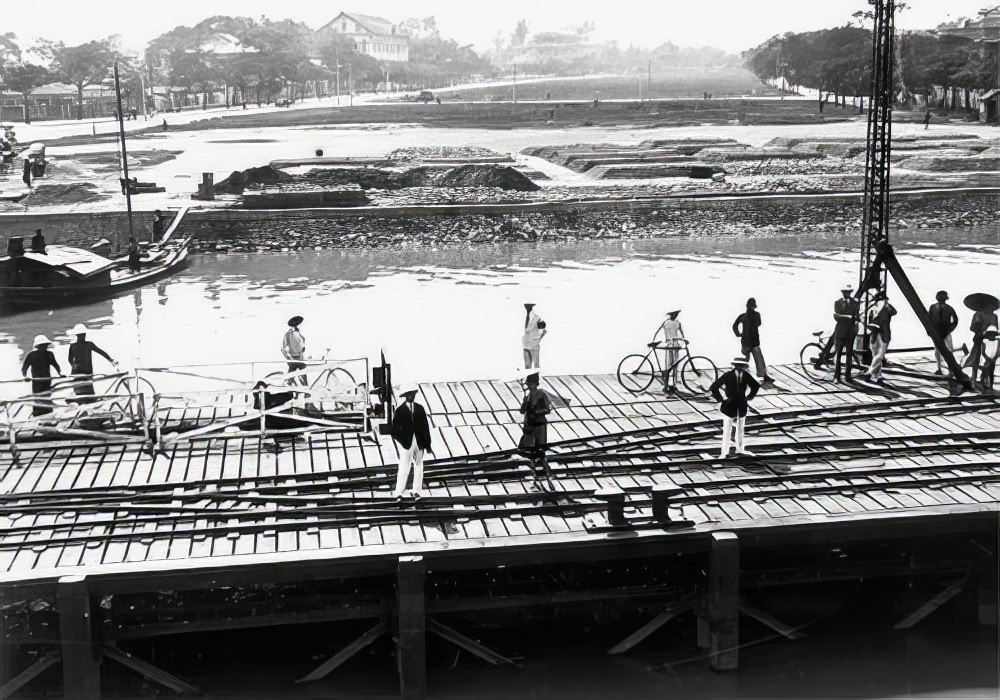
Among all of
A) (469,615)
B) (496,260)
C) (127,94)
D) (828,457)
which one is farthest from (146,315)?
(828,457)

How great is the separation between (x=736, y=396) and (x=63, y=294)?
1807 centimetres

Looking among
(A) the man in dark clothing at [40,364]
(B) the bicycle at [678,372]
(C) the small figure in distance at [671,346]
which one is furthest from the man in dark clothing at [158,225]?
(C) the small figure in distance at [671,346]

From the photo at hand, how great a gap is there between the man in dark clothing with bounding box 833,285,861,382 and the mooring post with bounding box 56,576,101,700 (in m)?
12.2

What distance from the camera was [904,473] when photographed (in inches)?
520

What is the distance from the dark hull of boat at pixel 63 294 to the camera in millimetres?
25219

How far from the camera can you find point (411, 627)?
11.1 metres

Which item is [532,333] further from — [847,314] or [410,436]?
Answer: [410,436]

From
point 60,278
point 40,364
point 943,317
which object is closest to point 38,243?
point 60,278

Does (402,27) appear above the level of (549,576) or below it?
above

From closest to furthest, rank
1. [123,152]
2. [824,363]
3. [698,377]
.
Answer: [698,377] → [824,363] → [123,152]

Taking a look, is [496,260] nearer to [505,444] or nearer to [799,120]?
[799,120]

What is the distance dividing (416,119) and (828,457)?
75.9 feet

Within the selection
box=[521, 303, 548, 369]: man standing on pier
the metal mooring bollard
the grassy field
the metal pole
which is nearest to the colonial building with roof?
the grassy field

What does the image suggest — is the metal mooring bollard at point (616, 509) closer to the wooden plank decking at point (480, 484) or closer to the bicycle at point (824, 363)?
the wooden plank decking at point (480, 484)
